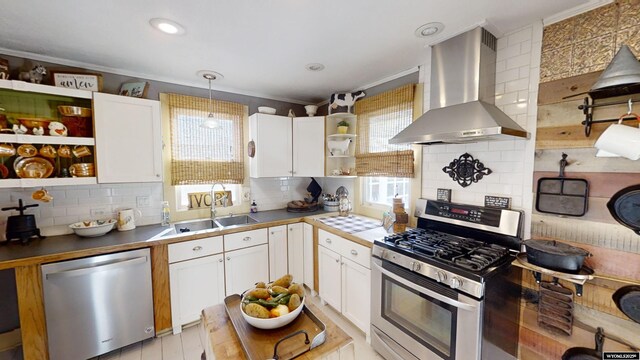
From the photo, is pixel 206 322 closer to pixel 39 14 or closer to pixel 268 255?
pixel 268 255

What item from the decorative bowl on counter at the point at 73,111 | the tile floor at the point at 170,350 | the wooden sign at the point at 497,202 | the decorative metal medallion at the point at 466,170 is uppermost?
the decorative bowl on counter at the point at 73,111

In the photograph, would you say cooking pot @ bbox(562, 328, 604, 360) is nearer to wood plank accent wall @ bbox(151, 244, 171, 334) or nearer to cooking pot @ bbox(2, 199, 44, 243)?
wood plank accent wall @ bbox(151, 244, 171, 334)

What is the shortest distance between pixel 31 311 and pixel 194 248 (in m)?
1.02

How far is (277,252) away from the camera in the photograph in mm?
2695

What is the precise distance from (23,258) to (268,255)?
1762mm

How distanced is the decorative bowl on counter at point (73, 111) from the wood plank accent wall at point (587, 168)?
3.44 metres

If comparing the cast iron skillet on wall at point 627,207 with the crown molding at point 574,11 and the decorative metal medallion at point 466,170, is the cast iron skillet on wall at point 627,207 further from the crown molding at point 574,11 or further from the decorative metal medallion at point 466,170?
the crown molding at point 574,11

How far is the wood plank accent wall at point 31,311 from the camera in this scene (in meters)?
1.61

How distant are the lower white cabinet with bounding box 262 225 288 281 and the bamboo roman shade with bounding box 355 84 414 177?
114 cm

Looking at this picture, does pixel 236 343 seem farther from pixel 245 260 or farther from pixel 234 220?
pixel 234 220

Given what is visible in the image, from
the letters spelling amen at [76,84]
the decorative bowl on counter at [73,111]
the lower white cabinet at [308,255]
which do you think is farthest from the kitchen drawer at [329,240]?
the letters spelling amen at [76,84]

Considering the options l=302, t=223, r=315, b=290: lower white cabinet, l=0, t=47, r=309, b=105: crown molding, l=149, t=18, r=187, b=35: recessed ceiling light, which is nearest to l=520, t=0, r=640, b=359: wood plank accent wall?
l=302, t=223, r=315, b=290: lower white cabinet

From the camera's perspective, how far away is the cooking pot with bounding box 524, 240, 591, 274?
1.28m

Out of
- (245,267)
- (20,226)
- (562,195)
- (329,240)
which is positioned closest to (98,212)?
(20,226)
